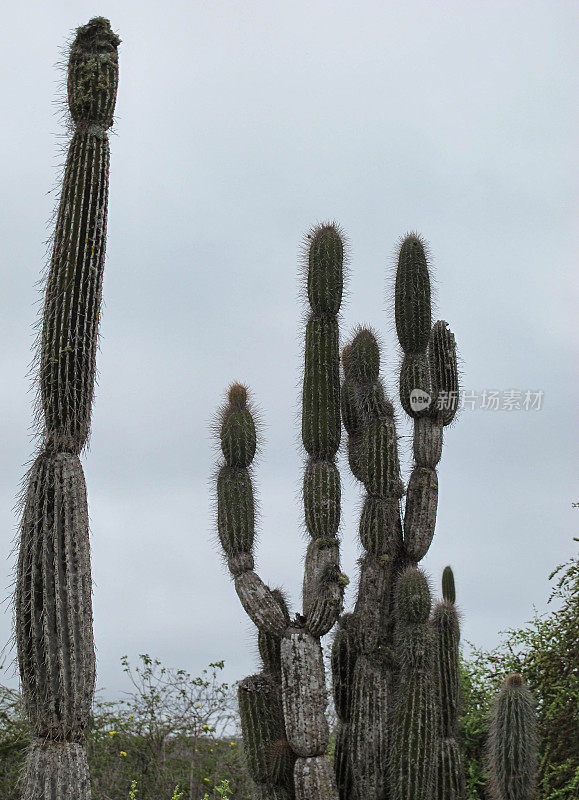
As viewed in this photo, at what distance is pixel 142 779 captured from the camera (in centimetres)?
1152

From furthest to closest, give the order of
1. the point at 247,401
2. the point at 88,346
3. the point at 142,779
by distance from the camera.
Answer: the point at 142,779 < the point at 247,401 < the point at 88,346

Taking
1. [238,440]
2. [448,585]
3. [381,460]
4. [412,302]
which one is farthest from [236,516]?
[448,585]

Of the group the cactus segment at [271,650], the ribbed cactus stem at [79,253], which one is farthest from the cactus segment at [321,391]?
the ribbed cactus stem at [79,253]

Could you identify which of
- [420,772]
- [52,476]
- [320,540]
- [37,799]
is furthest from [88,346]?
[420,772]

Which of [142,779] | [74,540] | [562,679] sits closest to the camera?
[74,540]

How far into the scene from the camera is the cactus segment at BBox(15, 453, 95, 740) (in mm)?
5488

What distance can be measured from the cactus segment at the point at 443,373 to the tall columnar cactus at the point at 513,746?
2.55 metres

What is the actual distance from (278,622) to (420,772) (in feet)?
5.33

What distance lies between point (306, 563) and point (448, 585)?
11.5 feet

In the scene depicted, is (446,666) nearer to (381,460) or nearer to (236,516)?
(381,460)

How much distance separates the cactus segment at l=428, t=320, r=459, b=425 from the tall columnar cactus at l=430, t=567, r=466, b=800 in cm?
175

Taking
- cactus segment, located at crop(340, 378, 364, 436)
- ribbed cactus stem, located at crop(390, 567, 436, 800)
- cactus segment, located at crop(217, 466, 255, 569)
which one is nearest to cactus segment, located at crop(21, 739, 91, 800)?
cactus segment, located at crop(217, 466, 255, 569)

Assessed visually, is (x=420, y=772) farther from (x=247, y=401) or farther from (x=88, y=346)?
(x=88, y=346)

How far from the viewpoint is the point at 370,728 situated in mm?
8156
